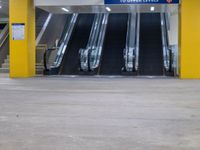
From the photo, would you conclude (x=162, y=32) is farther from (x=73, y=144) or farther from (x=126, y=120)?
(x=73, y=144)

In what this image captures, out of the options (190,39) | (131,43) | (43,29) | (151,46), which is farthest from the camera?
(43,29)

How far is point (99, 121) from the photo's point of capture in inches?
195

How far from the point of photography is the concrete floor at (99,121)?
375cm

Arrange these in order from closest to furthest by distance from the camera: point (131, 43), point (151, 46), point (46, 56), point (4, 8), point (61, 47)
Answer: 1. point (46, 56)
2. point (151, 46)
3. point (61, 47)
4. point (131, 43)
5. point (4, 8)

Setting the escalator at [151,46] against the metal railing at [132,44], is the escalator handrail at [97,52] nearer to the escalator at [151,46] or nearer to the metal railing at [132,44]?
the metal railing at [132,44]

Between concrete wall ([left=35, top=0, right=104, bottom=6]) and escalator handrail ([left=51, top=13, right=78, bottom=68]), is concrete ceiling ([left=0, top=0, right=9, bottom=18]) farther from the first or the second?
concrete wall ([left=35, top=0, right=104, bottom=6])

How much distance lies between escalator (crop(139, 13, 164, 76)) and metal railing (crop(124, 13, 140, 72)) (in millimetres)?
203

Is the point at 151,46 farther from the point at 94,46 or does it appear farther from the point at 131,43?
the point at 94,46

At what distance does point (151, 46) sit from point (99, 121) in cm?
1244

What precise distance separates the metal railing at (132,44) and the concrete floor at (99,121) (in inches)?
307

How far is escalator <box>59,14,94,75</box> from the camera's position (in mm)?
15728

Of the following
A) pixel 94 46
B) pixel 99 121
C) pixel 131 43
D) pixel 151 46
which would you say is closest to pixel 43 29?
pixel 94 46

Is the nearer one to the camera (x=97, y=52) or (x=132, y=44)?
(x=97, y=52)

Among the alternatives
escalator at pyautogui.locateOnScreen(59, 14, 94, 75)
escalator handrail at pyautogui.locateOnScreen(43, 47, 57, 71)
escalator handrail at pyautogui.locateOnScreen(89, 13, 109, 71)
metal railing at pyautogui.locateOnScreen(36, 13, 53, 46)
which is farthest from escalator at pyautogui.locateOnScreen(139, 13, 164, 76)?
metal railing at pyautogui.locateOnScreen(36, 13, 53, 46)
